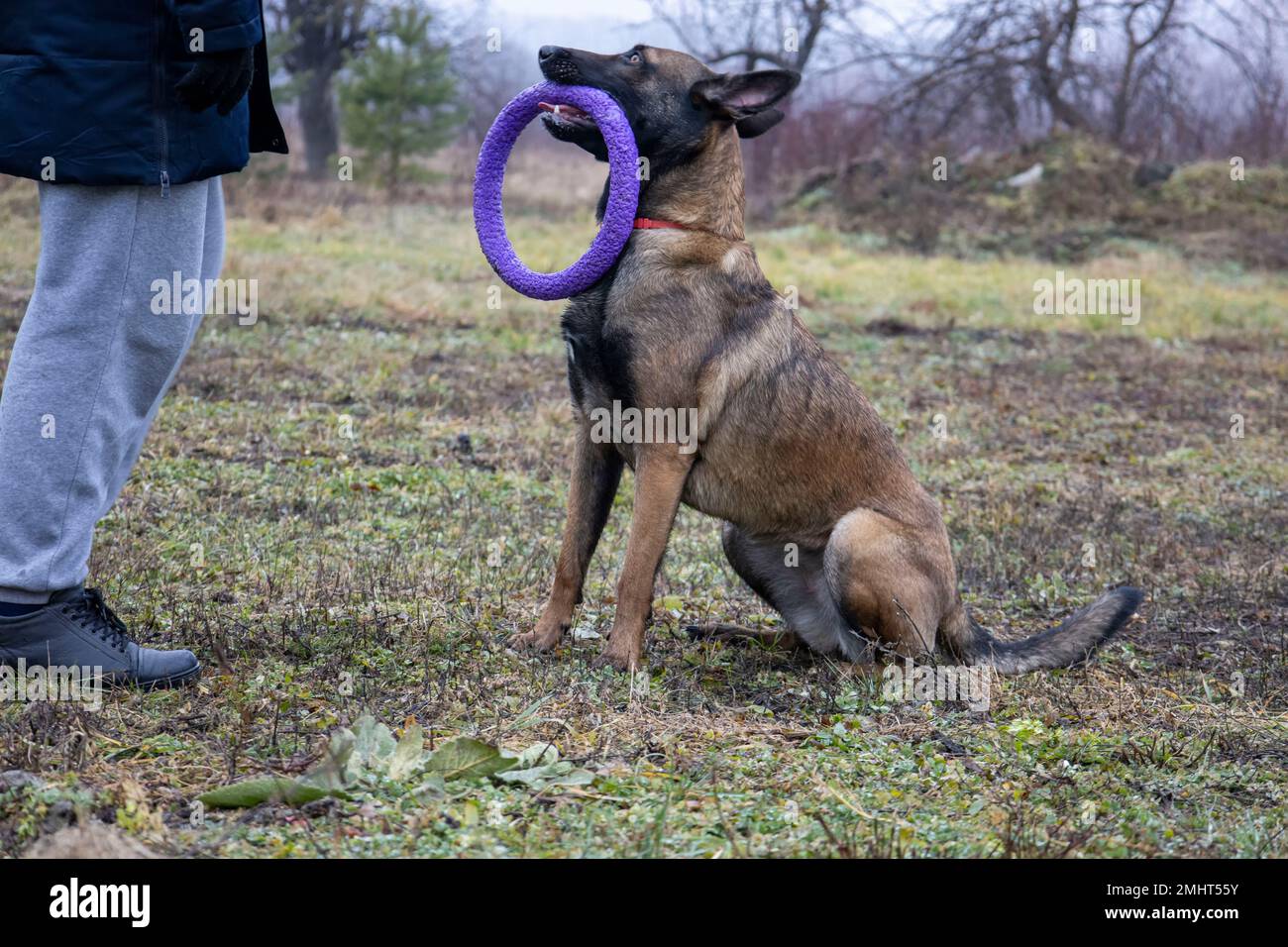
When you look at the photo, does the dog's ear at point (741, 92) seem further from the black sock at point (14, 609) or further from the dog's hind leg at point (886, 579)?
the black sock at point (14, 609)

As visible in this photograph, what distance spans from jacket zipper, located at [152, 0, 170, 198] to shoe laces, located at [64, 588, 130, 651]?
3.52 feet

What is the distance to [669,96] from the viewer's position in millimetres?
3834

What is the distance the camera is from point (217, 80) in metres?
2.89

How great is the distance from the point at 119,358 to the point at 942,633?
2574mm

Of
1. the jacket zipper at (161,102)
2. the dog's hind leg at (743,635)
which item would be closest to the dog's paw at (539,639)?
the dog's hind leg at (743,635)

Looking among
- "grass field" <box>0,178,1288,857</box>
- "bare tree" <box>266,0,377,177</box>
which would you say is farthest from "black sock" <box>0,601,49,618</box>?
"bare tree" <box>266,0,377,177</box>

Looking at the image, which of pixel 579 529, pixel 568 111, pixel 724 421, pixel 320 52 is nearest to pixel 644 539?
pixel 579 529

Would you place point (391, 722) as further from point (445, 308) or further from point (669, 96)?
point (445, 308)

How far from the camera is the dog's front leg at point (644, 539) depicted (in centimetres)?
364

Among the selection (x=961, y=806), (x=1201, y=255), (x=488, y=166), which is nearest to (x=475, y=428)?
(x=488, y=166)

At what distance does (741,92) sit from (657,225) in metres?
0.49

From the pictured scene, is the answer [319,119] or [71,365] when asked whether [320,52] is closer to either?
[319,119]

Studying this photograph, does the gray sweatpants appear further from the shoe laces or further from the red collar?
the red collar

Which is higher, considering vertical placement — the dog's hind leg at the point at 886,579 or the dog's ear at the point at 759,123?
the dog's ear at the point at 759,123
